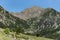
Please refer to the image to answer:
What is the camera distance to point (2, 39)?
5034 cm

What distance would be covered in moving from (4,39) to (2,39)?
0.80 meters

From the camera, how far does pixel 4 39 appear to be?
51.0 m

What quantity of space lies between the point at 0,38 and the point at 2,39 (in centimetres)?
68

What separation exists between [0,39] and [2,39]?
1533mm

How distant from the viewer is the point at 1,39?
49000 millimetres

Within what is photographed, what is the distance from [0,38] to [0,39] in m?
1.08

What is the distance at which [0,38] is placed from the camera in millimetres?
49906

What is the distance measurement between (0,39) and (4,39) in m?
2.30

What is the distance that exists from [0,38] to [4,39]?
1.45 meters

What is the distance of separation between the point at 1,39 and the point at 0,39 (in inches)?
10.6

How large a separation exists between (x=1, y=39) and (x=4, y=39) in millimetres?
2094
